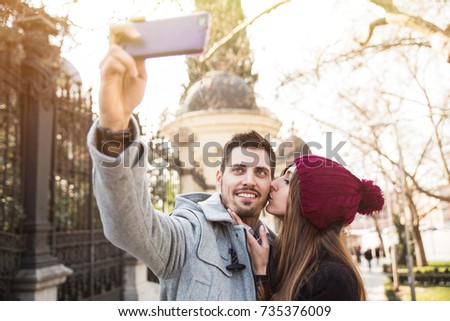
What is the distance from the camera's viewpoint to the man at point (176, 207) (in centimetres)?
116

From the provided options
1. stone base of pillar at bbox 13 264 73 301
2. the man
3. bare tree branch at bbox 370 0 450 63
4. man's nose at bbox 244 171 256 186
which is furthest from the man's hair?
stone base of pillar at bbox 13 264 73 301

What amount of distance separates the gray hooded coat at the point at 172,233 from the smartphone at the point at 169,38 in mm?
262

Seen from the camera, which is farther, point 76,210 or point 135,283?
point 135,283

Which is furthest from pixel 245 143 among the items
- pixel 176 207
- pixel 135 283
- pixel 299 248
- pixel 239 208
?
pixel 135 283

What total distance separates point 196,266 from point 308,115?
5267 mm

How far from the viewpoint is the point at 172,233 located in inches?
60.5

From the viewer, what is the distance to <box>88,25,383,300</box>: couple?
1180 millimetres

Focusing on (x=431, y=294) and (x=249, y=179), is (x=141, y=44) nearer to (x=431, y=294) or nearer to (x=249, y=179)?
(x=249, y=179)

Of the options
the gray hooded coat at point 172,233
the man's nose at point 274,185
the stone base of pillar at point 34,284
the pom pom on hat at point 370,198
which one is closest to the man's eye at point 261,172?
the man's nose at point 274,185

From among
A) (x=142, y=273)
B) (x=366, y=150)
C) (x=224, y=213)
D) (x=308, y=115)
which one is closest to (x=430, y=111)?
(x=308, y=115)

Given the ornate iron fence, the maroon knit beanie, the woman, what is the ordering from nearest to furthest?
the woman < the maroon knit beanie < the ornate iron fence

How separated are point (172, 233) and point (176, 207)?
0.32 meters

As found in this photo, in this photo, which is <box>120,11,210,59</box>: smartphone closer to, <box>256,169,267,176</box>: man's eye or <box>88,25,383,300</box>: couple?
<box>88,25,383,300</box>: couple

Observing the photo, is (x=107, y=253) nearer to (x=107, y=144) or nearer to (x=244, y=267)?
(x=244, y=267)
